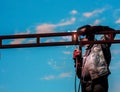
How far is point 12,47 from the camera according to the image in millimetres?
9688

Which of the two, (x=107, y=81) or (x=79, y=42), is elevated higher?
(x=79, y=42)

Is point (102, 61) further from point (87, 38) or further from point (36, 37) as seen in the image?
point (36, 37)

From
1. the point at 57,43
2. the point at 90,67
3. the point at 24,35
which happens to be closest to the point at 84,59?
the point at 90,67

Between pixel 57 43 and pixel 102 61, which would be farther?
pixel 57 43

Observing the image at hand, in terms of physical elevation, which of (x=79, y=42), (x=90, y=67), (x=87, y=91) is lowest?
(x=87, y=91)

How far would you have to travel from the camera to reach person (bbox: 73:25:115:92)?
8.50m

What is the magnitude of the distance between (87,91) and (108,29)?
5.48ft

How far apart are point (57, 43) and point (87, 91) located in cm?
151

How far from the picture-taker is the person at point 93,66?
27.9ft

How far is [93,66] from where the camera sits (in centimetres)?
854

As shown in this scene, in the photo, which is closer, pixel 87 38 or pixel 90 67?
pixel 90 67

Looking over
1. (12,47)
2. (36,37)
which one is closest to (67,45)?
(36,37)

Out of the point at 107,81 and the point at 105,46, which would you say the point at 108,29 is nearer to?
the point at 105,46

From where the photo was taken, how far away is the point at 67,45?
9.35 m
